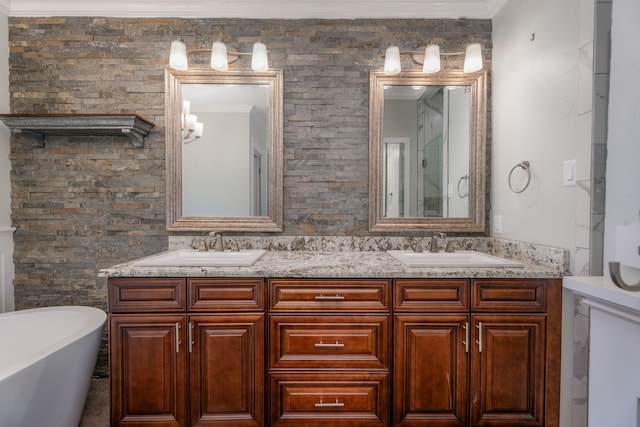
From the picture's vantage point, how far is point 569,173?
4.92ft

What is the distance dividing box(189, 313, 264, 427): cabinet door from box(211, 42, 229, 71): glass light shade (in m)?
1.48

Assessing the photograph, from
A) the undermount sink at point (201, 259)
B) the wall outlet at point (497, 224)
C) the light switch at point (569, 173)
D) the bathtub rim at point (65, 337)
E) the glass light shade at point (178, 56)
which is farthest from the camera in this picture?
the wall outlet at point (497, 224)

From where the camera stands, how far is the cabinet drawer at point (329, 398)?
5.06 feet

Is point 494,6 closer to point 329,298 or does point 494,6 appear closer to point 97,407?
point 329,298

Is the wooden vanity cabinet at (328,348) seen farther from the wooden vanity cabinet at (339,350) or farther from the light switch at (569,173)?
the light switch at (569,173)

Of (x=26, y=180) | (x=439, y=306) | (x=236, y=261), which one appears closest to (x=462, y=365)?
(x=439, y=306)

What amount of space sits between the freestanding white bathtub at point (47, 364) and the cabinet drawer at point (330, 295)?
3.16 ft

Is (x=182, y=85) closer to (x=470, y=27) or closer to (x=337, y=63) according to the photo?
(x=337, y=63)

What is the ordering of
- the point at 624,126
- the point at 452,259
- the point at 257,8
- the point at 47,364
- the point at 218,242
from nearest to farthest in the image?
the point at 624,126, the point at 47,364, the point at 452,259, the point at 218,242, the point at 257,8

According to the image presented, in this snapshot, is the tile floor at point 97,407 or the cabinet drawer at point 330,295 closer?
the cabinet drawer at point 330,295

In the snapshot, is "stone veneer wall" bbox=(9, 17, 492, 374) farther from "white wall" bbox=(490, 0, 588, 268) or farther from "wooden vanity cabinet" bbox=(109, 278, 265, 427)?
"wooden vanity cabinet" bbox=(109, 278, 265, 427)

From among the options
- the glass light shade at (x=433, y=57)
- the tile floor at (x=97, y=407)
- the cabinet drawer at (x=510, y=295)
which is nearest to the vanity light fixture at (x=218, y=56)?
the glass light shade at (x=433, y=57)

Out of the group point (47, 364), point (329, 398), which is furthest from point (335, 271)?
point (47, 364)

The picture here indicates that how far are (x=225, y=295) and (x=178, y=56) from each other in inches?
57.8
